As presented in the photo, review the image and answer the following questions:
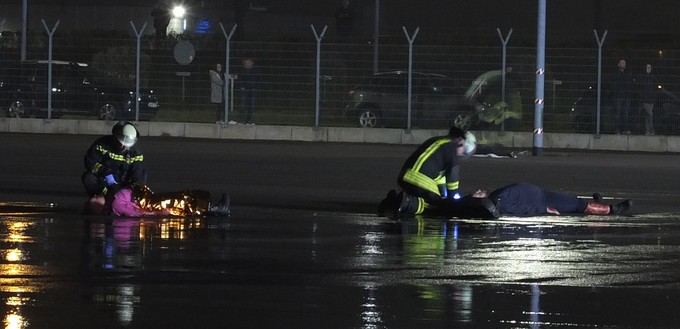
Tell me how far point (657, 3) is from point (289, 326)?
2061 inches

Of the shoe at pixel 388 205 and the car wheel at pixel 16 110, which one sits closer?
the shoe at pixel 388 205

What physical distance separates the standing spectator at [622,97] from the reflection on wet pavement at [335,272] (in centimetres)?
1514

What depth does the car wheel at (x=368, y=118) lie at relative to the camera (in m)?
31.0

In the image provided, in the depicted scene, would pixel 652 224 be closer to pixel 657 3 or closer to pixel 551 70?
pixel 551 70

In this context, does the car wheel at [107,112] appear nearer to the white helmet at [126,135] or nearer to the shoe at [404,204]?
the white helmet at [126,135]

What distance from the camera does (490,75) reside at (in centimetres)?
2978

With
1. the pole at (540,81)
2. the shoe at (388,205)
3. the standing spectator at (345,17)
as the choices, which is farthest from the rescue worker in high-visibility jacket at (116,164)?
the standing spectator at (345,17)

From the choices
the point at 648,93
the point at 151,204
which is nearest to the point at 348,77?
the point at 648,93

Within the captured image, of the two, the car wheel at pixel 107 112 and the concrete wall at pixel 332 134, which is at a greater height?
the car wheel at pixel 107 112

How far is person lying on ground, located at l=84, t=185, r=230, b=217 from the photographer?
46.1 feet

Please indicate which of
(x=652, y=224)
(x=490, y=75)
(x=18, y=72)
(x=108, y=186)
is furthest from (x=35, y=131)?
(x=652, y=224)

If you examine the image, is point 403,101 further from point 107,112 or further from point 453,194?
point 453,194

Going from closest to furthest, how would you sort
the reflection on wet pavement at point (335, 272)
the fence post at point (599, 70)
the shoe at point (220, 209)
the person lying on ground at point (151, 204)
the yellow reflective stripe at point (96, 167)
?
Answer: 1. the reflection on wet pavement at point (335, 272)
2. the person lying on ground at point (151, 204)
3. the shoe at point (220, 209)
4. the yellow reflective stripe at point (96, 167)
5. the fence post at point (599, 70)

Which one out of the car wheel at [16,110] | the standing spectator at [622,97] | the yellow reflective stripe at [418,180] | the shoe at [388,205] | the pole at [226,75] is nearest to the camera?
the yellow reflective stripe at [418,180]
